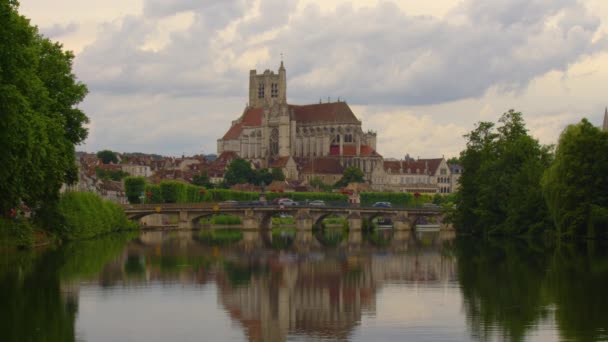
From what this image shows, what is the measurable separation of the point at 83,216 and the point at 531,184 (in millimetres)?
32083

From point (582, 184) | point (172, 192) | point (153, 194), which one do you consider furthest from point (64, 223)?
point (172, 192)

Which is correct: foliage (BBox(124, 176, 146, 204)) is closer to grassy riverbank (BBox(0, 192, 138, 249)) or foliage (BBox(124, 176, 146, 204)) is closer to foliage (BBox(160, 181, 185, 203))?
foliage (BBox(160, 181, 185, 203))

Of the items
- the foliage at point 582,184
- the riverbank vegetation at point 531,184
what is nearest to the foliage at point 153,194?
the riverbank vegetation at point 531,184

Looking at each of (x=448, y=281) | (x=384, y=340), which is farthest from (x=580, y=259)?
(x=384, y=340)

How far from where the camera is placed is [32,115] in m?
51.6

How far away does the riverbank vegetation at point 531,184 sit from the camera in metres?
76.2

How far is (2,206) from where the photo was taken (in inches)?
2195

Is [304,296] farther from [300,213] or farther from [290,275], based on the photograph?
[300,213]

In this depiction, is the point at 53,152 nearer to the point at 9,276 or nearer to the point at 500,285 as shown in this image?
the point at 9,276

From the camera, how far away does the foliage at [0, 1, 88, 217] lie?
157ft

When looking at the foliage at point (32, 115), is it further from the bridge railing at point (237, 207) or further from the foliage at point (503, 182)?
the bridge railing at point (237, 207)

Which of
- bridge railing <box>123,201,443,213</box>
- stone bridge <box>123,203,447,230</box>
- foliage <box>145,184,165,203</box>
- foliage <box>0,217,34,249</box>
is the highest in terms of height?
foliage <box>145,184,165,203</box>

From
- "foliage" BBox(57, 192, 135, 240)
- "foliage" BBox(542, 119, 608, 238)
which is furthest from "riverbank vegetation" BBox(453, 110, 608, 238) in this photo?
"foliage" BBox(57, 192, 135, 240)

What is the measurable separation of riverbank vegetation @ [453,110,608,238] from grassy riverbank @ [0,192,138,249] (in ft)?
95.1
